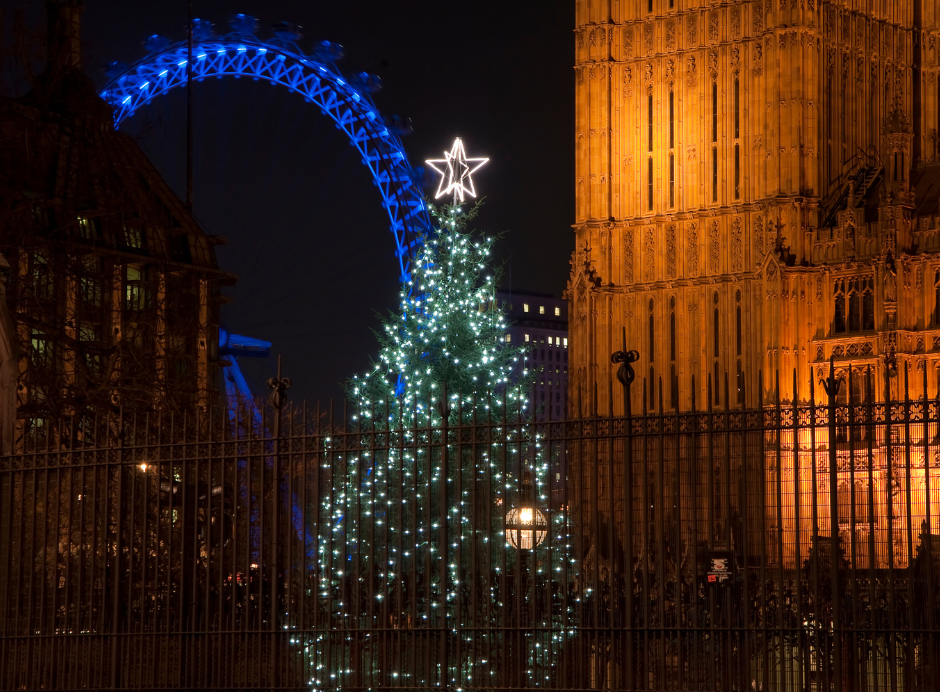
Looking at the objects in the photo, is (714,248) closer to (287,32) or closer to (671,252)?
(671,252)

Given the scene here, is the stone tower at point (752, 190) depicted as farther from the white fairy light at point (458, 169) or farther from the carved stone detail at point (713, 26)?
the white fairy light at point (458, 169)

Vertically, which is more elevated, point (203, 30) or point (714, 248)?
point (203, 30)

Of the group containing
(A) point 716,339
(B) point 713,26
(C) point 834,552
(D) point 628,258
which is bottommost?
(C) point 834,552

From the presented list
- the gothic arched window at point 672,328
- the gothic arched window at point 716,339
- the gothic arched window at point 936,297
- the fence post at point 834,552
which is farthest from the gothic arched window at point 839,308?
the fence post at point 834,552

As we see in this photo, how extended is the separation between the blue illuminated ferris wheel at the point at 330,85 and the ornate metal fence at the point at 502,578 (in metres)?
27.0

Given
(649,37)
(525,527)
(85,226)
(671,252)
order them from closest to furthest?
1. (525,527)
2. (85,226)
3. (671,252)
4. (649,37)

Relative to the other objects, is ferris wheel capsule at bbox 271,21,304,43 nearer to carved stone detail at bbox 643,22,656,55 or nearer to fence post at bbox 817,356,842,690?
carved stone detail at bbox 643,22,656,55

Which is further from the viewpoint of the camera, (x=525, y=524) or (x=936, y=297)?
(x=936, y=297)

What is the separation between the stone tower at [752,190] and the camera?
2082 inches

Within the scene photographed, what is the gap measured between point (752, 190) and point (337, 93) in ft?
57.5

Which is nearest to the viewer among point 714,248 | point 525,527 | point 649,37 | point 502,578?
point 502,578

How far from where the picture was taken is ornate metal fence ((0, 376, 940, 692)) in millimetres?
10758

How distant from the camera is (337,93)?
4397cm

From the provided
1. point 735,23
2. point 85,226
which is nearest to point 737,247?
point 735,23
